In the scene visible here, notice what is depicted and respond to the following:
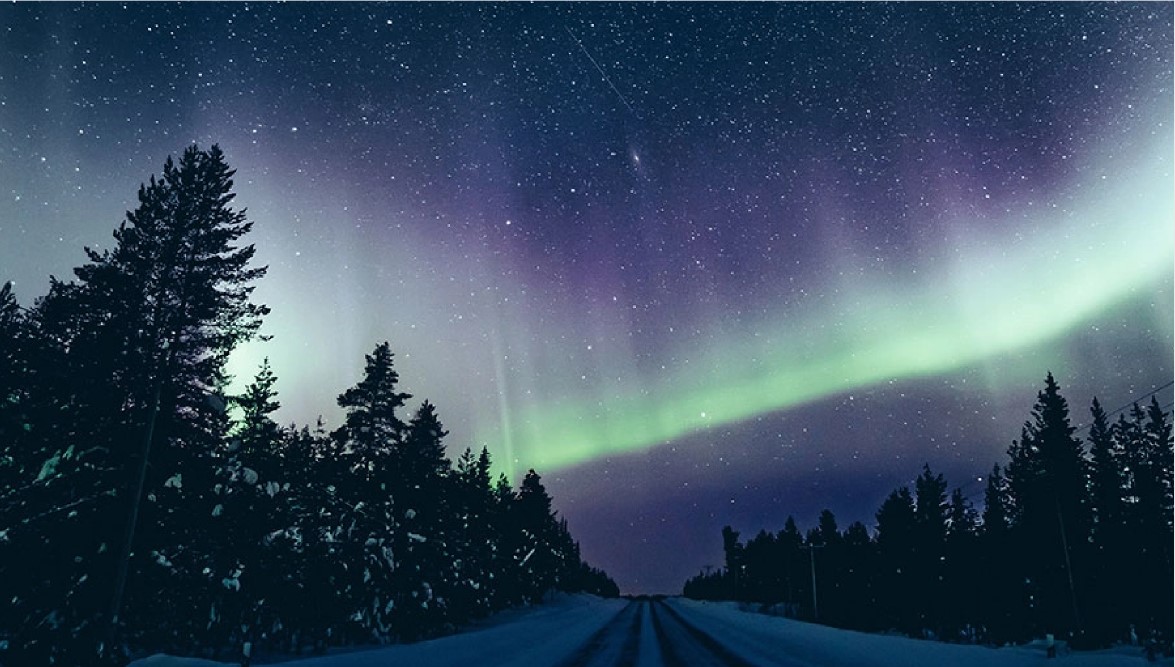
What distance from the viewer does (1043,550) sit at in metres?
50.5

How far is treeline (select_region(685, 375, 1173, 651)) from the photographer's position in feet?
154

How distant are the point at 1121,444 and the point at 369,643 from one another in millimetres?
68686

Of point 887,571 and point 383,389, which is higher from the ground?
point 383,389

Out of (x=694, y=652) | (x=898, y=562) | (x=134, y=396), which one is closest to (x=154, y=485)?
(x=134, y=396)

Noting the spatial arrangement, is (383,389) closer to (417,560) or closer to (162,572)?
(417,560)

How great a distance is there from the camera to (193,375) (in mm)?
18984

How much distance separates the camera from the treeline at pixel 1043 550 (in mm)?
46969

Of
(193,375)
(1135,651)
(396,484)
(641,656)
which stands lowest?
(1135,651)

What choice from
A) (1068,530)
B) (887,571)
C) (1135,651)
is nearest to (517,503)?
(887,571)

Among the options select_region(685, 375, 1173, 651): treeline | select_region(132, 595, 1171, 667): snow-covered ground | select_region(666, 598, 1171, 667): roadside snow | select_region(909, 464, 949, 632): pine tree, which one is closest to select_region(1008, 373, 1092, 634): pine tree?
select_region(685, 375, 1173, 651): treeline

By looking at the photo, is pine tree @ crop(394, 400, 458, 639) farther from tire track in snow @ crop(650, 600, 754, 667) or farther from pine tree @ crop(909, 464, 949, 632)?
pine tree @ crop(909, 464, 949, 632)

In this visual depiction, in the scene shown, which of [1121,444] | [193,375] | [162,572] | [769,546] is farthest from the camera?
[769,546]

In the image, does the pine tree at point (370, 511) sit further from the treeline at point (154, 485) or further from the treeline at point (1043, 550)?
the treeline at point (1043, 550)

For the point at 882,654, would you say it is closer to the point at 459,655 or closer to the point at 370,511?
the point at 459,655
